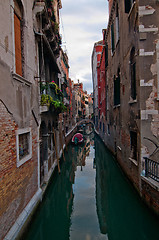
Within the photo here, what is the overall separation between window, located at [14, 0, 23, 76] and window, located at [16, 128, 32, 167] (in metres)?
1.45

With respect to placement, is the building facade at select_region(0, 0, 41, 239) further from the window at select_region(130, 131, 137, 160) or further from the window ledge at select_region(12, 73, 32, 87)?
the window at select_region(130, 131, 137, 160)

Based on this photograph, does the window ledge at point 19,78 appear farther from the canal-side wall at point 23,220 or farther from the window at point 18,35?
the canal-side wall at point 23,220

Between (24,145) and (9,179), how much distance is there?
1305mm

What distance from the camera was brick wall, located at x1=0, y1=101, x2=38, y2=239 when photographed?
3.26 metres

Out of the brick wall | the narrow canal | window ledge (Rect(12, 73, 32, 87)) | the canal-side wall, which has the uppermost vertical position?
window ledge (Rect(12, 73, 32, 87))

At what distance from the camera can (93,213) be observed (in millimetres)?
5469

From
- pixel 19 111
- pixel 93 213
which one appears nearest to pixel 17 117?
pixel 19 111

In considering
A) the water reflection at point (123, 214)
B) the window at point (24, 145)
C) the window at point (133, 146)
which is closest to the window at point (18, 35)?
the window at point (24, 145)

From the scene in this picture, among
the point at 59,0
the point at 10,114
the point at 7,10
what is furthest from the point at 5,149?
the point at 59,0

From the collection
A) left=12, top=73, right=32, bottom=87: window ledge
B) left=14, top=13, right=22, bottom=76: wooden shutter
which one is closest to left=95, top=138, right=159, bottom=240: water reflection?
left=12, top=73, right=32, bottom=87: window ledge

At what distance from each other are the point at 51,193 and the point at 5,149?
4.01 meters

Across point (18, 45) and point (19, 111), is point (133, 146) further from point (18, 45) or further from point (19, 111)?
point (18, 45)

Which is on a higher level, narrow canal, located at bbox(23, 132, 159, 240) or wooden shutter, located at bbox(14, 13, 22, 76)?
wooden shutter, located at bbox(14, 13, 22, 76)

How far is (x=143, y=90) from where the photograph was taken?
18.0 feet
